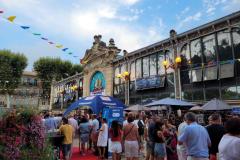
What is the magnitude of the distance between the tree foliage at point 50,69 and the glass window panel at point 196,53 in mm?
35104

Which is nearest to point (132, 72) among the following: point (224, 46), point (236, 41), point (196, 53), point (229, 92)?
point (196, 53)

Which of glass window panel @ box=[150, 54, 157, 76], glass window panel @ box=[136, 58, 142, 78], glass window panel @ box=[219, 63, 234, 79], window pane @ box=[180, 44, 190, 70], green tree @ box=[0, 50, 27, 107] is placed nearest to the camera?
glass window panel @ box=[219, 63, 234, 79]

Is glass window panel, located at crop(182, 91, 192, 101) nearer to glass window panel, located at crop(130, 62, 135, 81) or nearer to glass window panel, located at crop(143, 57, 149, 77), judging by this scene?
glass window panel, located at crop(143, 57, 149, 77)

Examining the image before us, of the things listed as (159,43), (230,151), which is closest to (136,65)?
(159,43)

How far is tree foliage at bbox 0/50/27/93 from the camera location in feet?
131

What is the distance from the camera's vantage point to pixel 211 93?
1706 cm

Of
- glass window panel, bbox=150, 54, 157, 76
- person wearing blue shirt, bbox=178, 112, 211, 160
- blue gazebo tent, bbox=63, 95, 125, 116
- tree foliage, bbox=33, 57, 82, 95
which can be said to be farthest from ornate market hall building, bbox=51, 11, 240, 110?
tree foliage, bbox=33, 57, 82, 95

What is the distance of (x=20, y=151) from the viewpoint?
15.8 feet

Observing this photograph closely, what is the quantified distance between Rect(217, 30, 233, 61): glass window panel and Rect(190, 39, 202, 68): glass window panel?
174 cm

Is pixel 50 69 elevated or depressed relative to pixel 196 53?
elevated

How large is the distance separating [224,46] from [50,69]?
3864 centimetres

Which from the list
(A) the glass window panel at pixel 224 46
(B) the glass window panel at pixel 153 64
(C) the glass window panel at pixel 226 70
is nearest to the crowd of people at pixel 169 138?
(C) the glass window panel at pixel 226 70

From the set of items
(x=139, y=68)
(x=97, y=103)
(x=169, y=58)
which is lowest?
(x=97, y=103)

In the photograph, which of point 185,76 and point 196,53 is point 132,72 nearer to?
point 185,76
